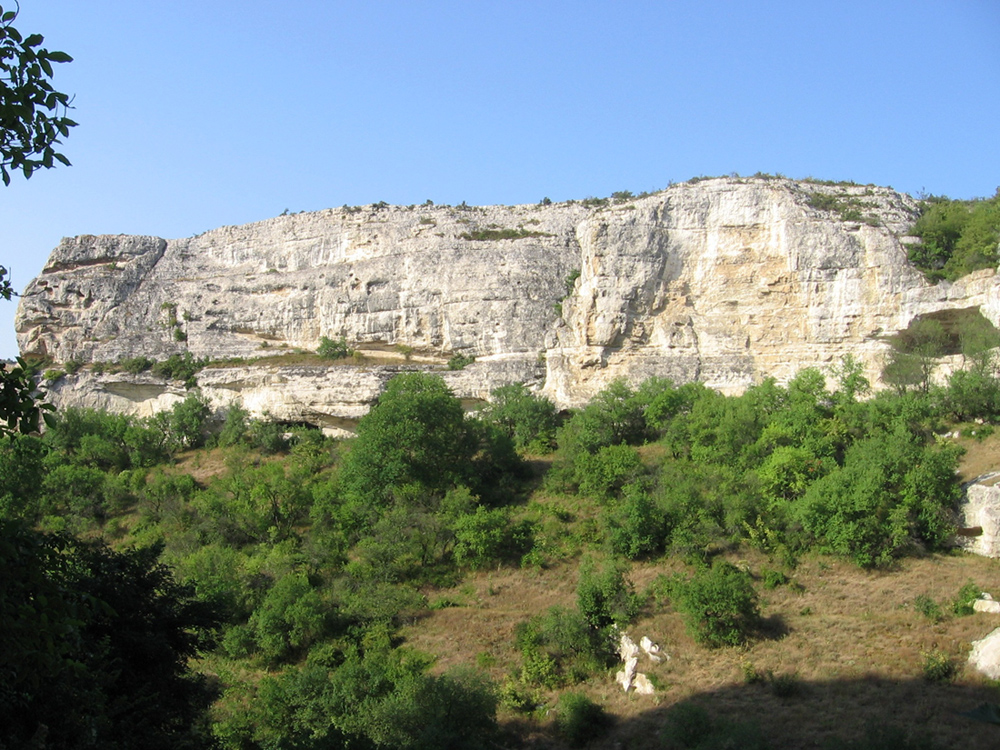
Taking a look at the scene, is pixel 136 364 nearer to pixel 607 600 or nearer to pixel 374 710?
pixel 607 600

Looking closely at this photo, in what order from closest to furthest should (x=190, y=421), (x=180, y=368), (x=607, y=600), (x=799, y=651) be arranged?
(x=799, y=651)
(x=607, y=600)
(x=190, y=421)
(x=180, y=368)

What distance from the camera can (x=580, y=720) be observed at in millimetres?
16047

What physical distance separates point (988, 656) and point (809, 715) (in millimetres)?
4152

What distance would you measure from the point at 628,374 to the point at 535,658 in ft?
Answer: 55.0

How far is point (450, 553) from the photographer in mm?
24828

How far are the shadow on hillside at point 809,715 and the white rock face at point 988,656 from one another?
19.9 inches

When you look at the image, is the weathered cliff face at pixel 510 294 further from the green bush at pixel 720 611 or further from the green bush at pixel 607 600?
the green bush at pixel 720 611

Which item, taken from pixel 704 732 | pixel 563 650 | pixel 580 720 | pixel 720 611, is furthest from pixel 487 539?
pixel 704 732

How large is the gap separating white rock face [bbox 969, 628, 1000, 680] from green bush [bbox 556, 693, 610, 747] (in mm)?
7544

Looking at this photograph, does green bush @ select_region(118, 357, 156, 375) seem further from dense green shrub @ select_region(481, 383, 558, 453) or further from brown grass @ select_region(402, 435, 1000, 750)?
brown grass @ select_region(402, 435, 1000, 750)

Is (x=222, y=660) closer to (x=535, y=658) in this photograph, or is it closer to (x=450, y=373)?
(x=535, y=658)

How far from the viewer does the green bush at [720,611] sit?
18.8 meters

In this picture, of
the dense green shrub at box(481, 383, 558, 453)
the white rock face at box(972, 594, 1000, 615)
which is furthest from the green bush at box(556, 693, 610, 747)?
the dense green shrub at box(481, 383, 558, 453)

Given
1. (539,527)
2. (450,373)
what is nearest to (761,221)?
(450,373)
